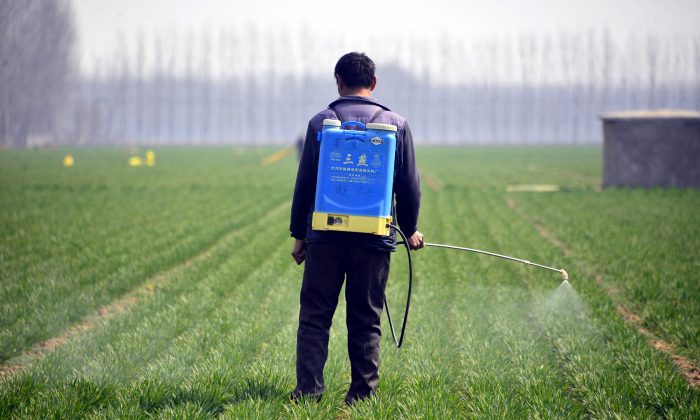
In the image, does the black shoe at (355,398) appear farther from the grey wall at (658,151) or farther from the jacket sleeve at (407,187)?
the grey wall at (658,151)

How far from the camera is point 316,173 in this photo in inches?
187

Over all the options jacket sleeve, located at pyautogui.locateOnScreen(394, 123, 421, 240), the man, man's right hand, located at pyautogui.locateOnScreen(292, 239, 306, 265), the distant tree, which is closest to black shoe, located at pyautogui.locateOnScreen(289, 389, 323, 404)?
the man

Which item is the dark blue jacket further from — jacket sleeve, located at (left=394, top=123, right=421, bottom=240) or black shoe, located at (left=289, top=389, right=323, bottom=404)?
black shoe, located at (left=289, top=389, right=323, bottom=404)

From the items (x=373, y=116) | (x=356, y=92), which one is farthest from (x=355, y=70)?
(x=373, y=116)

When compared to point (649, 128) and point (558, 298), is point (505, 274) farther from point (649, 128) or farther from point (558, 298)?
Answer: point (649, 128)

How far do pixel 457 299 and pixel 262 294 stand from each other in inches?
92.2

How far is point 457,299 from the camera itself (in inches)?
338

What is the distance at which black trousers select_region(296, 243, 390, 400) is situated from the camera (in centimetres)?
472

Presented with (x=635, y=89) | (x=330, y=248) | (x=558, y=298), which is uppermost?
(x=635, y=89)

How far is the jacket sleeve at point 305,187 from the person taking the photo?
4672 mm

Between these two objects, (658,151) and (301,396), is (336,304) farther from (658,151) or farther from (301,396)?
(658,151)

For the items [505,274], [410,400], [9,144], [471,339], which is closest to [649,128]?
[505,274]

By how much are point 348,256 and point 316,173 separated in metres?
0.58

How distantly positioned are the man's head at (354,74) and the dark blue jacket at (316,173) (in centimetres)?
7
